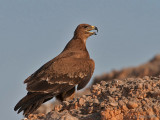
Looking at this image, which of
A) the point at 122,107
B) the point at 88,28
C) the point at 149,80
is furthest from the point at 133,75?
the point at 122,107

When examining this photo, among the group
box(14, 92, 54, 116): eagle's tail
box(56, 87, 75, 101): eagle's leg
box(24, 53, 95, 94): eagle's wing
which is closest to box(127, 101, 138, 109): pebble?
box(14, 92, 54, 116): eagle's tail

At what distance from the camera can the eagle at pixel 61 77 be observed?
11.2 metres

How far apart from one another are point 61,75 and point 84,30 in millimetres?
2220

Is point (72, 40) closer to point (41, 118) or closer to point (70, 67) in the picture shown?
point (70, 67)

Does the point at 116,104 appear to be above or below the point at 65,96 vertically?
below

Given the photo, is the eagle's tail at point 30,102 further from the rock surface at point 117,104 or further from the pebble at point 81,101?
the pebble at point 81,101

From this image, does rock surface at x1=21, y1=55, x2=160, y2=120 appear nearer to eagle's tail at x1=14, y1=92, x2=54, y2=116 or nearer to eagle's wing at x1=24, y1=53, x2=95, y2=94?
eagle's tail at x1=14, y1=92, x2=54, y2=116

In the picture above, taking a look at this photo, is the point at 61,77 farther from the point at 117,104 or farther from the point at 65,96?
the point at 117,104

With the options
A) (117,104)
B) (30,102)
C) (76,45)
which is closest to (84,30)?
(76,45)

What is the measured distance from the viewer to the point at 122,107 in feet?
27.4

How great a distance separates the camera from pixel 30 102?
34.9 feet

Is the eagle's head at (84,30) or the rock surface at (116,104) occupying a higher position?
the eagle's head at (84,30)

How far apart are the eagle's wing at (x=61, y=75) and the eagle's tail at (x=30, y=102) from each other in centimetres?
21

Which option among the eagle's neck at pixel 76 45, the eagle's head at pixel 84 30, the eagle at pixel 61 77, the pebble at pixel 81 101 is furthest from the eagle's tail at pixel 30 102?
the eagle's head at pixel 84 30
